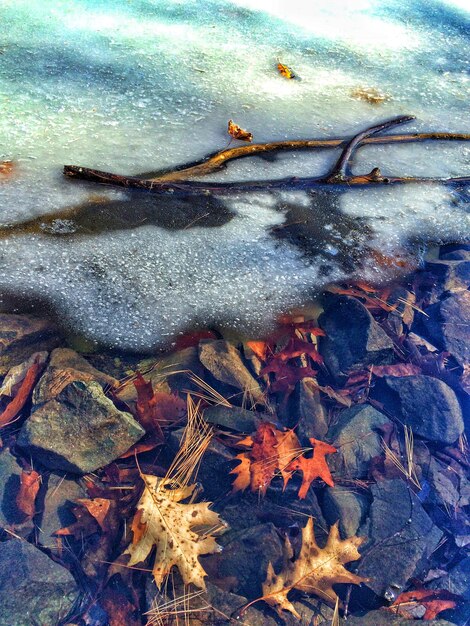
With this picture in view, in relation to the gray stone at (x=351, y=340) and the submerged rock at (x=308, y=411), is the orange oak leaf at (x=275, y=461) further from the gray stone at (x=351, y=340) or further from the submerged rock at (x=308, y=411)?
the gray stone at (x=351, y=340)

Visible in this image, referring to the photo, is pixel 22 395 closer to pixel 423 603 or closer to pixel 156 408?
pixel 156 408

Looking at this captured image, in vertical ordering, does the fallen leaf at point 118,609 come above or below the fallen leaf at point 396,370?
below

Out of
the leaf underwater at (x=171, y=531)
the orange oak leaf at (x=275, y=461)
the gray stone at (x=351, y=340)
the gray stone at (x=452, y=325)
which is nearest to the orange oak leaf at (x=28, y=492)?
the leaf underwater at (x=171, y=531)

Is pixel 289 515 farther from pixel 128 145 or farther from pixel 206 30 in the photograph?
pixel 206 30

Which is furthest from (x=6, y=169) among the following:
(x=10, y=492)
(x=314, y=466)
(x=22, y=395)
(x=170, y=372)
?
(x=314, y=466)

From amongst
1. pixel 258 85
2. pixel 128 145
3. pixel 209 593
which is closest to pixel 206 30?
pixel 258 85

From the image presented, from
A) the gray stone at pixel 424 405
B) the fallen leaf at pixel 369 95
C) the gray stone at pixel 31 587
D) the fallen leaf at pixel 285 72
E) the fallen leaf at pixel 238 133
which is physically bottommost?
the gray stone at pixel 31 587

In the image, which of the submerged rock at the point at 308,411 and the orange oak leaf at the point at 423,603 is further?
the submerged rock at the point at 308,411

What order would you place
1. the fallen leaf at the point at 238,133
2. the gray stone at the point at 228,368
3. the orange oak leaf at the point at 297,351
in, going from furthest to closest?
1. the fallen leaf at the point at 238,133
2. the orange oak leaf at the point at 297,351
3. the gray stone at the point at 228,368

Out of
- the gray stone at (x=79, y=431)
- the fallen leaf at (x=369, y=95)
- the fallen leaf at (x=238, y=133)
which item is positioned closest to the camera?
the gray stone at (x=79, y=431)
